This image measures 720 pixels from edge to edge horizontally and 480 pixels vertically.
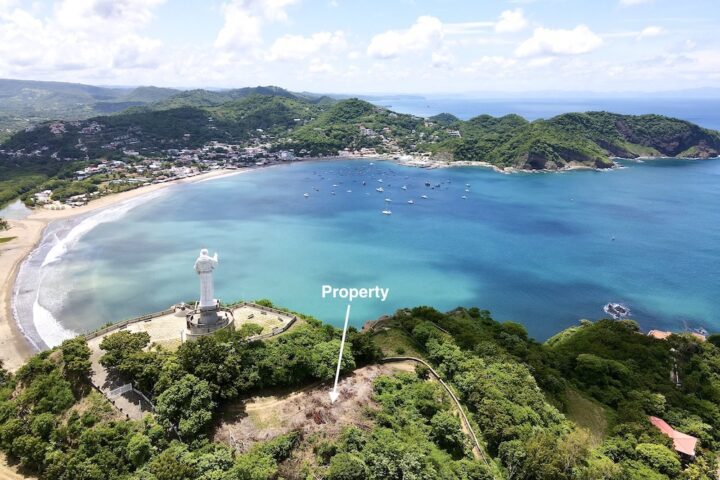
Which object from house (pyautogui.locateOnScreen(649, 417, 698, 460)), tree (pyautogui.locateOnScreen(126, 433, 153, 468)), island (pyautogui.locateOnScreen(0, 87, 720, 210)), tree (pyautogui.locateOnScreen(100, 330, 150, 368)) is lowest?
house (pyautogui.locateOnScreen(649, 417, 698, 460))

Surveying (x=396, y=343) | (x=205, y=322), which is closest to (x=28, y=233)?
(x=205, y=322)

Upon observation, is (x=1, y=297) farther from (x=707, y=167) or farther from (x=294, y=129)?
(x=707, y=167)

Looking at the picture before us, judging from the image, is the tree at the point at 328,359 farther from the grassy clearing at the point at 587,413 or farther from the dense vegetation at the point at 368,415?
the grassy clearing at the point at 587,413

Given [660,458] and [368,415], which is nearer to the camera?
[660,458]

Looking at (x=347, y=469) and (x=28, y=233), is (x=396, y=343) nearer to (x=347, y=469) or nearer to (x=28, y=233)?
(x=347, y=469)

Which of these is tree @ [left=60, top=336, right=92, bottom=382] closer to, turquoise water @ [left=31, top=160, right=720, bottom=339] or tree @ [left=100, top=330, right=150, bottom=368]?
tree @ [left=100, top=330, right=150, bottom=368]

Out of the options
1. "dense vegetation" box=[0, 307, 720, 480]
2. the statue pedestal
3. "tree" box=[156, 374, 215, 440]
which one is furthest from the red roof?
the statue pedestal
